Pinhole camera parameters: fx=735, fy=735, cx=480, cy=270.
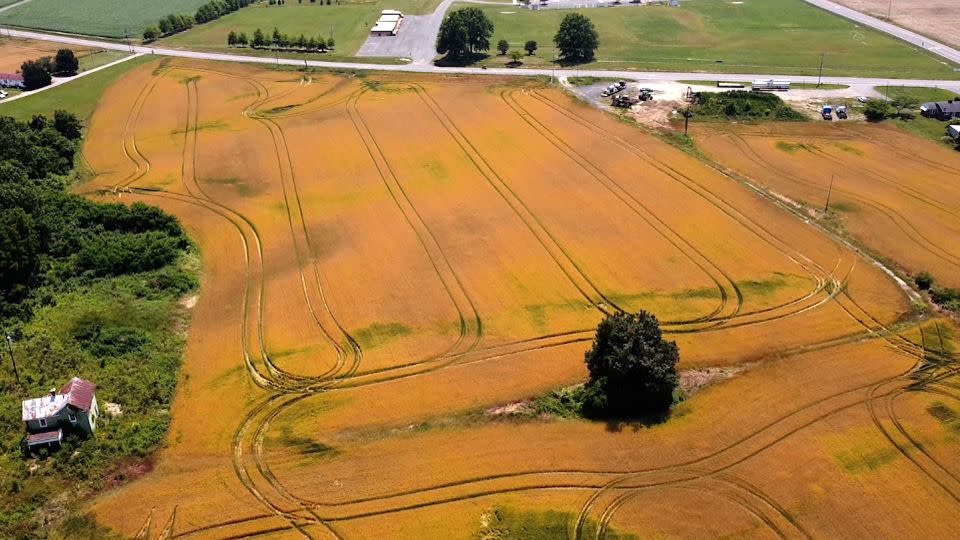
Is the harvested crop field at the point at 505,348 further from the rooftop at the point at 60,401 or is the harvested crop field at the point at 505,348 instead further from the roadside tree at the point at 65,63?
the roadside tree at the point at 65,63

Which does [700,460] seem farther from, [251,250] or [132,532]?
[251,250]

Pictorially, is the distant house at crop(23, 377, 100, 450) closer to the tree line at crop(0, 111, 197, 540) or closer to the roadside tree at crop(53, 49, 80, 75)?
the tree line at crop(0, 111, 197, 540)

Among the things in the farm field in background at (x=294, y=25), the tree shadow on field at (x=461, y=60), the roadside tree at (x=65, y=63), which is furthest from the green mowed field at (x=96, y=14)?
the tree shadow on field at (x=461, y=60)

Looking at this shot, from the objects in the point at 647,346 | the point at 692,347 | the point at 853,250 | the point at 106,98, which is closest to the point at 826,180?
the point at 853,250

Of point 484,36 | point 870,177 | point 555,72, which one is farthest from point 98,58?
point 870,177

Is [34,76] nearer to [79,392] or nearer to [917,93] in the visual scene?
[79,392]

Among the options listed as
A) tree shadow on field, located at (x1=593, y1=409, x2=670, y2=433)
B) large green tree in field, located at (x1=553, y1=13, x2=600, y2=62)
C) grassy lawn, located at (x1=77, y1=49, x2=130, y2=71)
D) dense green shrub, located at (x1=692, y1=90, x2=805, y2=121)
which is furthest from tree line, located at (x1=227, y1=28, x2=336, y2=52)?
tree shadow on field, located at (x1=593, y1=409, x2=670, y2=433)

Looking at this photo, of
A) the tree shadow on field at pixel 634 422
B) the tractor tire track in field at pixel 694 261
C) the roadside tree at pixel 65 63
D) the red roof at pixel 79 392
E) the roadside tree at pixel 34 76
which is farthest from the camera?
the roadside tree at pixel 65 63
